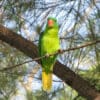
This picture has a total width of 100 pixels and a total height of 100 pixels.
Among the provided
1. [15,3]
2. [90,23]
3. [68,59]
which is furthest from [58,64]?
[15,3]

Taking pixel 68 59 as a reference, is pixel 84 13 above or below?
above

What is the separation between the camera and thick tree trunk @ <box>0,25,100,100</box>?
4.87ft

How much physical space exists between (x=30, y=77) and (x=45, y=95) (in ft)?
0.54

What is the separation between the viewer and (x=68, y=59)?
158 centimetres

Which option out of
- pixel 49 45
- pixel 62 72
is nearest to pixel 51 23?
pixel 49 45

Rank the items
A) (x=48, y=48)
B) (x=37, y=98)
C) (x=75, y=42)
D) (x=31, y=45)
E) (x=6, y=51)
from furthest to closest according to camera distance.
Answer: (x=37, y=98) → (x=6, y=51) → (x=75, y=42) → (x=31, y=45) → (x=48, y=48)

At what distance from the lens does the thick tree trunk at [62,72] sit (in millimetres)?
1484

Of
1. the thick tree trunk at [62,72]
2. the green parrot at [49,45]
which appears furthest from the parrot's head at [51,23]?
the thick tree trunk at [62,72]

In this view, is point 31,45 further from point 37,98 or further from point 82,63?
point 37,98

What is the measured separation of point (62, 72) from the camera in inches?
59.1

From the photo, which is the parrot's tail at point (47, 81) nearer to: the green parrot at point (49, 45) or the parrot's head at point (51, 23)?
the green parrot at point (49, 45)

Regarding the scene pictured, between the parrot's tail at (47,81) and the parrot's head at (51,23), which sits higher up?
the parrot's head at (51,23)

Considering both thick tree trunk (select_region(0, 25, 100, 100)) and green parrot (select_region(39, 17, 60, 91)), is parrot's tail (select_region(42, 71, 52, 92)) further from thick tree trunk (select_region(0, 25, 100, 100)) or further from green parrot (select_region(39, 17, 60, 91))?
thick tree trunk (select_region(0, 25, 100, 100))

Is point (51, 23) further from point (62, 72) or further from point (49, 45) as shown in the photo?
point (62, 72)
